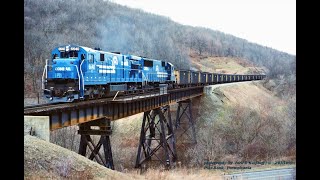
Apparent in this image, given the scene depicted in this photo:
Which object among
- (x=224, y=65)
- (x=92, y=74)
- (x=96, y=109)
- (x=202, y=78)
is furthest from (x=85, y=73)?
(x=202, y=78)

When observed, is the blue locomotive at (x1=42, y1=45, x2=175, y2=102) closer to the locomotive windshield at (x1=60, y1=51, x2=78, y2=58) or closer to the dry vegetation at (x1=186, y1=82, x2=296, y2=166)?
the locomotive windshield at (x1=60, y1=51, x2=78, y2=58)

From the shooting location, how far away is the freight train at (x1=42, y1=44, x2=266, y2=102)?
995cm

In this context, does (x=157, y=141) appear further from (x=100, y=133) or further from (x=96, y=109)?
(x=96, y=109)

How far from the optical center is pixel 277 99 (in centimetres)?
1255

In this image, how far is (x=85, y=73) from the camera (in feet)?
35.8

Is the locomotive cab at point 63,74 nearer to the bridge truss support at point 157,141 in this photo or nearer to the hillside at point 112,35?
the hillside at point 112,35

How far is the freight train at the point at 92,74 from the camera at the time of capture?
9945mm

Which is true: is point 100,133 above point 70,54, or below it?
below

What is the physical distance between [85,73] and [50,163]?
13.8 ft

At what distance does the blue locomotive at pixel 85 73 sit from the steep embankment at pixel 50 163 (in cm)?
239
